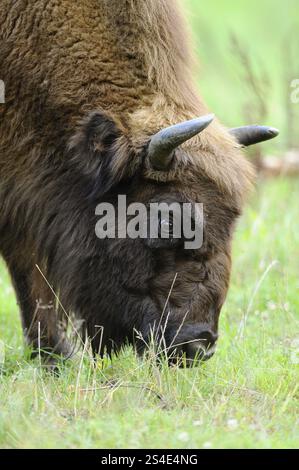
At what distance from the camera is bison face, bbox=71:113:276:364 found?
5.24 meters

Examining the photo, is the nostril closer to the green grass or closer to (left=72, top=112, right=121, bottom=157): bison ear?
the green grass

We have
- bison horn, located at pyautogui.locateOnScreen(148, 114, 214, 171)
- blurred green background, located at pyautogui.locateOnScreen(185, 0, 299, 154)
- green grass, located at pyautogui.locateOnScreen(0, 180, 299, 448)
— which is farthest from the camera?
blurred green background, located at pyautogui.locateOnScreen(185, 0, 299, 154)

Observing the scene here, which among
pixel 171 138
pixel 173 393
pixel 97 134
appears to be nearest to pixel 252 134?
pixel 171 138

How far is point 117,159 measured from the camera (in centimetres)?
521

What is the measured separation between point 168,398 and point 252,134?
5.85ft

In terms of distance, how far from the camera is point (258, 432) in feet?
14.6

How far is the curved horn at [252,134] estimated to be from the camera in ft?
18.9

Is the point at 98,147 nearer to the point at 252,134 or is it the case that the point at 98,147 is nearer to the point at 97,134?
the point at 97,134

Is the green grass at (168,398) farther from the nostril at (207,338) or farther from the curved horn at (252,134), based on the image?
the curved horn at (252,134)

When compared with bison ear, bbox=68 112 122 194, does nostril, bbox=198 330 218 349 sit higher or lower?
lower

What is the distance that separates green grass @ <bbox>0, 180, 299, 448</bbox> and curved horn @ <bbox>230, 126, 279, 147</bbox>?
46.3 inches

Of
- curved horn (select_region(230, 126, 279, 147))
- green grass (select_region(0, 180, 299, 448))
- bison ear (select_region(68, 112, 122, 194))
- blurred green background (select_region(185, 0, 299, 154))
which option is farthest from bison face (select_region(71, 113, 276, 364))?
blurred green background (select_region(185, 0, 299, 154))

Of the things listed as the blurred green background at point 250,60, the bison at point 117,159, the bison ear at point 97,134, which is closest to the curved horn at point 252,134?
the bison at point 117,159

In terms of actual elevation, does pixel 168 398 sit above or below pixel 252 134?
below
